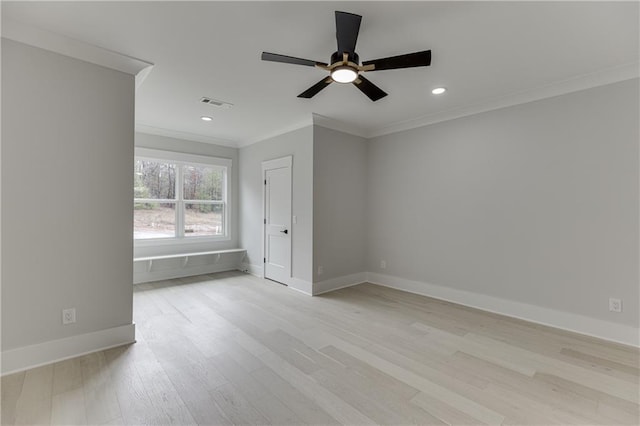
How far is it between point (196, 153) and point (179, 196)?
0.88 meters

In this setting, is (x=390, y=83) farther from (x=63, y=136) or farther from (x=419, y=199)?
(x=63, y=136)

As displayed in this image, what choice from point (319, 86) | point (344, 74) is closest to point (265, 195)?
point (319, 86)

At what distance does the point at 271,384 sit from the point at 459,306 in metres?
2.77

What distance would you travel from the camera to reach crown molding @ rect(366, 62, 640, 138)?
2.72m

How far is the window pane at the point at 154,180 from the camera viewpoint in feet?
16.0

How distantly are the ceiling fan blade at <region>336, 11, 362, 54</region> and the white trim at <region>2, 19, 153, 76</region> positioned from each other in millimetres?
1905

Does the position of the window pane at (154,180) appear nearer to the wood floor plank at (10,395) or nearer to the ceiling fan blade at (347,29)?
the wood floor plank at (10,395)

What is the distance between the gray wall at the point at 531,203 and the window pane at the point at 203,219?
11.6 ft

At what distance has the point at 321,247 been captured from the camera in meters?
4.32

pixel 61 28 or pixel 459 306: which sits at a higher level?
pixel 61 28

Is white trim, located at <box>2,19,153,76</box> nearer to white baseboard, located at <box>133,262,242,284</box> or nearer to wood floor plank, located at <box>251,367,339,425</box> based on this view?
wood floor plank, located at <box>251,367,339,425</box>

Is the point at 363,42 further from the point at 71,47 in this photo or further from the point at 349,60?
the point at 71,47

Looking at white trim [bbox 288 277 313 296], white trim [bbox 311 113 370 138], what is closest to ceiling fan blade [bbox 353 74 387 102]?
white trim [bbox 311 113 370 138]

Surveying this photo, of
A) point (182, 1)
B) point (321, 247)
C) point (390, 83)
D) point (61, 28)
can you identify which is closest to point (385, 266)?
point (321, 247)
